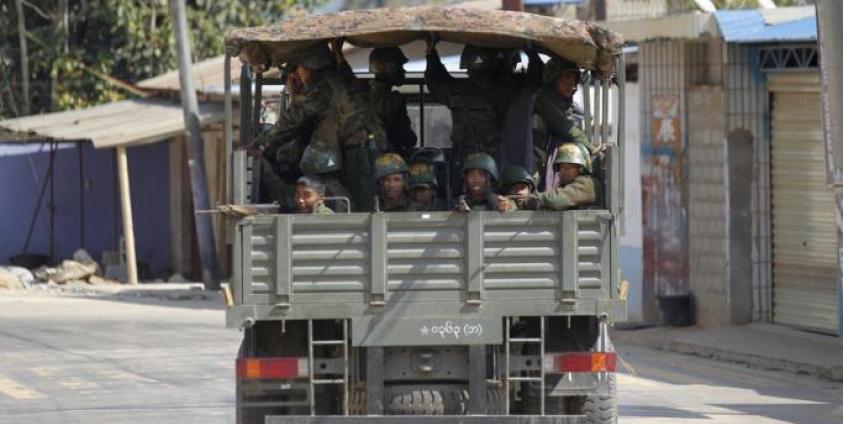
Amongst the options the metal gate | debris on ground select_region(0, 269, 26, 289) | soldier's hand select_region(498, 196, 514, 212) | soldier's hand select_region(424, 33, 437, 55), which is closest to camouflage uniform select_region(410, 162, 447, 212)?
soldier's hand select_region(498, 196, 514, 212)

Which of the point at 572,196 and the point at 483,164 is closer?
the point at 572,196

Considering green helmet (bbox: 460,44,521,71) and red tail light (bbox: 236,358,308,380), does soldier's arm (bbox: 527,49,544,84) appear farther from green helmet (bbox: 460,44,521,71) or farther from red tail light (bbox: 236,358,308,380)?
red tail light (bbox: 236,358,308,380)

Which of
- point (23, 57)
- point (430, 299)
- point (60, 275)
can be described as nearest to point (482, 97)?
point (430, 299)

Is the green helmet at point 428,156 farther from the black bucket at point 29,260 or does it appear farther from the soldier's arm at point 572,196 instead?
the black bucket at point 29,260

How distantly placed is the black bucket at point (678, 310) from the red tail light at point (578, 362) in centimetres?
968

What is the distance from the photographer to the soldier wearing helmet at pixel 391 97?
1125cm

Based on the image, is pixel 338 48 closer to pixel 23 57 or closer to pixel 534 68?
pixel 534 68

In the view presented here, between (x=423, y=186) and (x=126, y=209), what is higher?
(x=423, y=186)

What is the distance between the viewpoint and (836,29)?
41.2ft

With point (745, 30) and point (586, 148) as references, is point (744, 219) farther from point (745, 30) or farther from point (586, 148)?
point (586, 148)

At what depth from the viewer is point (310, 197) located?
968cm

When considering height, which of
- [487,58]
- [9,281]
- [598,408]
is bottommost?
[9,281]

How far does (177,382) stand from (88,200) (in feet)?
51.5

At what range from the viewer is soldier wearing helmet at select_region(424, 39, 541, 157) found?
11.1 meters
